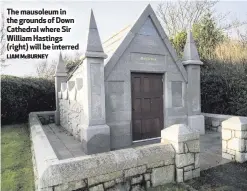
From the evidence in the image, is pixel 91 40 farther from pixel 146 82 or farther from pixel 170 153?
pixel 170 153

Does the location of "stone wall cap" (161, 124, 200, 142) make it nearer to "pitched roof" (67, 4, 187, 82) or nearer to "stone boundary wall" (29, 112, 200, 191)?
"stone boundary wall" (29, 112, 200, 191)

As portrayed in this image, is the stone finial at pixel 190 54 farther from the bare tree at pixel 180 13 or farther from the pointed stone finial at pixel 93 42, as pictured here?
the bare tree at pixel 180 13

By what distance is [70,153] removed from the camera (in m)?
5.51

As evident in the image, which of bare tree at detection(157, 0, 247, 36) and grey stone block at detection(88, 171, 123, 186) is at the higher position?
bare tree at detection(157, 0, 247, 36)

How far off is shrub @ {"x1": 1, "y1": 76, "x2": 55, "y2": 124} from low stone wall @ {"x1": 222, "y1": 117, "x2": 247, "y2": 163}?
35.1 ft

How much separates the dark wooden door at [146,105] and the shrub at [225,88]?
4020mm

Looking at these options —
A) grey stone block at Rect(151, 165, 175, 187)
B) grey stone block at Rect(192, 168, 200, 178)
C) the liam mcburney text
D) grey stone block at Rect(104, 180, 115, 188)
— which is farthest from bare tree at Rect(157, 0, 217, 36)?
grey stone block at Rect(104, 180, 115, 188)

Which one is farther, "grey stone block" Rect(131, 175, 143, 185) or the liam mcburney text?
the liam mcburney text

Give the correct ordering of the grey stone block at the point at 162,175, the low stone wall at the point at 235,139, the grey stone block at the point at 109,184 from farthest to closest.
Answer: the low stone wall at the point at 235,139 < the grey stone block at the point at 162,175 < the grey stone block at the point at 109,184

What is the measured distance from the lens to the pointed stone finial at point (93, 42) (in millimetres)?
5402

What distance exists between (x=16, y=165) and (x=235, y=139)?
545 centimetres

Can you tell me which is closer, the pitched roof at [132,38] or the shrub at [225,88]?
the pitched roof at [132,38]

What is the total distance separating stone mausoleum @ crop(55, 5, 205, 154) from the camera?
18.0 feet

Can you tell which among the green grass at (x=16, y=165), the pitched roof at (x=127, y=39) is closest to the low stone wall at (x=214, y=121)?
the pitched roof at (x=127, y=39)
